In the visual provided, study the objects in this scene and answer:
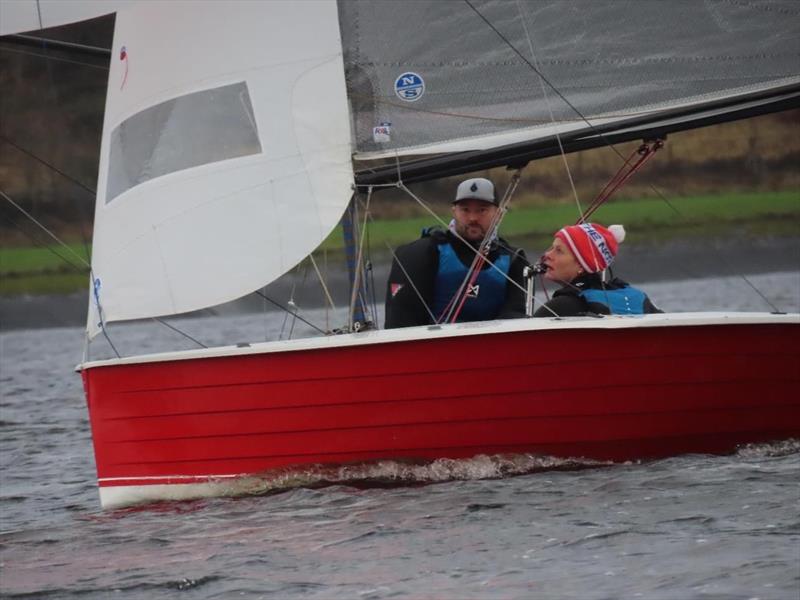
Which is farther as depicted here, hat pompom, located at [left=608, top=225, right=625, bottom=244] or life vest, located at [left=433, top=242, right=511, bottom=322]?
life vest, located at [left=433, top=242, right=511, bottom=322]

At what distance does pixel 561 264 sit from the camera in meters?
9.30

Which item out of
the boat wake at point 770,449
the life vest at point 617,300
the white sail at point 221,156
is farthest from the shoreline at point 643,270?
the boat wake at point 770,449

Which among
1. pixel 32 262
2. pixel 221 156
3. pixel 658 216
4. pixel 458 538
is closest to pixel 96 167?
pixel 32 262

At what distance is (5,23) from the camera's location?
10250mm

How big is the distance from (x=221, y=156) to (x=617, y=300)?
7.13ft

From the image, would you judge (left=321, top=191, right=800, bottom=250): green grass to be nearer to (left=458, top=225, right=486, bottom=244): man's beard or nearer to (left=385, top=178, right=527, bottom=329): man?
(left=385, top=178, right=527, bottom=329): man

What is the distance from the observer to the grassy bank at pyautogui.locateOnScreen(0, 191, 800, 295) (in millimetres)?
28672

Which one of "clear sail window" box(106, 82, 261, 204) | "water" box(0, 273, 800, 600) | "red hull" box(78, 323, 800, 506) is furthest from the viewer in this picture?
"clear sail window" box(106, 82, 261, 204)

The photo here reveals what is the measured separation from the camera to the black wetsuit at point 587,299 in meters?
9.21

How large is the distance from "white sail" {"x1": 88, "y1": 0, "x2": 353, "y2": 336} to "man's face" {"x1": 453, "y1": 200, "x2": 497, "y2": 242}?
0.59 m

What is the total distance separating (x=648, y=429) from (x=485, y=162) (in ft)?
5.10

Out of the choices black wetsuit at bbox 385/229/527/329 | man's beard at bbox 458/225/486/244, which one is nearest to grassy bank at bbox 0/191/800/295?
black wetsuit at bbox 385/229/527/329

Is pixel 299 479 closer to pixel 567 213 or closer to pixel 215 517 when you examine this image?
pixel 215 517

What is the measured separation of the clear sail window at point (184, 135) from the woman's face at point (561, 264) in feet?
5.35
